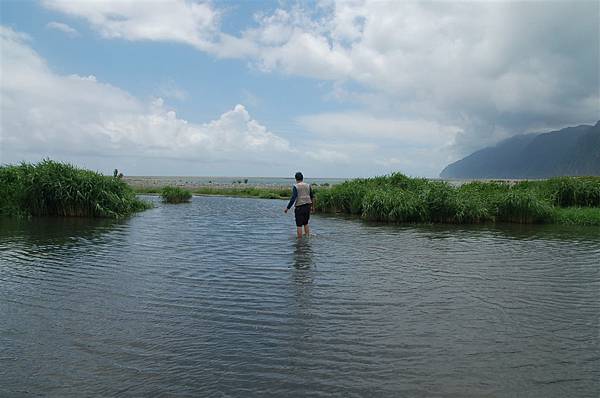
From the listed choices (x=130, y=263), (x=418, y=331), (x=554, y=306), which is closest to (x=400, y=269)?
(x=554, y=306)

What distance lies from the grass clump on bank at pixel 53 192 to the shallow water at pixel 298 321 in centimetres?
936

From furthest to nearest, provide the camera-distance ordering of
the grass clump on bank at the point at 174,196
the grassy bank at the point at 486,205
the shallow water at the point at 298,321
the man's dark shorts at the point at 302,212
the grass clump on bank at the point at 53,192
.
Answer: the grass clump on bank at the point at 174,196 → the grass clump on bank at the point at 53,192 → the grassy bank at the point at 486,205 → the man's dark shorts at the point at 302,212 → the shallow water at the point at 298,321

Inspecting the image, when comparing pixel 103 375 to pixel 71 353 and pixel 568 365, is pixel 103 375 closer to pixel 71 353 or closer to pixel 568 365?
pixel 71 353

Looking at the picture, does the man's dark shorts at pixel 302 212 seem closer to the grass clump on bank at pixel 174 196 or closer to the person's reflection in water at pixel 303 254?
the person's reflection in water at pixel 303 254

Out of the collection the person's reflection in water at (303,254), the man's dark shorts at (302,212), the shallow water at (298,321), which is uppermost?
the man's dark shorts at (302,212)

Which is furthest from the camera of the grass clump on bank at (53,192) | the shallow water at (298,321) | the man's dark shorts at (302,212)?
the grass clump on bank at (53,192)

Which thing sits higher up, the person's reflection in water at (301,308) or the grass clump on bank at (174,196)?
the grass clump on bank at (174,196)

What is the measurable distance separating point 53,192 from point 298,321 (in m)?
20.0

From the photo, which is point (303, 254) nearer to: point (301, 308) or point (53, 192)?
point (301, 308)

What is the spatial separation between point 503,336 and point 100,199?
71.3 ft

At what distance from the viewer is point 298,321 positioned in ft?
21.0

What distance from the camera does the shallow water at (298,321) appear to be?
454cm

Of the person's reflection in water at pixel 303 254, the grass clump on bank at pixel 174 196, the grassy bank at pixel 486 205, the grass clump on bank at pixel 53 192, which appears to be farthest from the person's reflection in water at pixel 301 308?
the grass clump on bank at pixel 174 196

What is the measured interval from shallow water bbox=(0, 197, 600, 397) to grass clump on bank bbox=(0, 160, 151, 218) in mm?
9362
